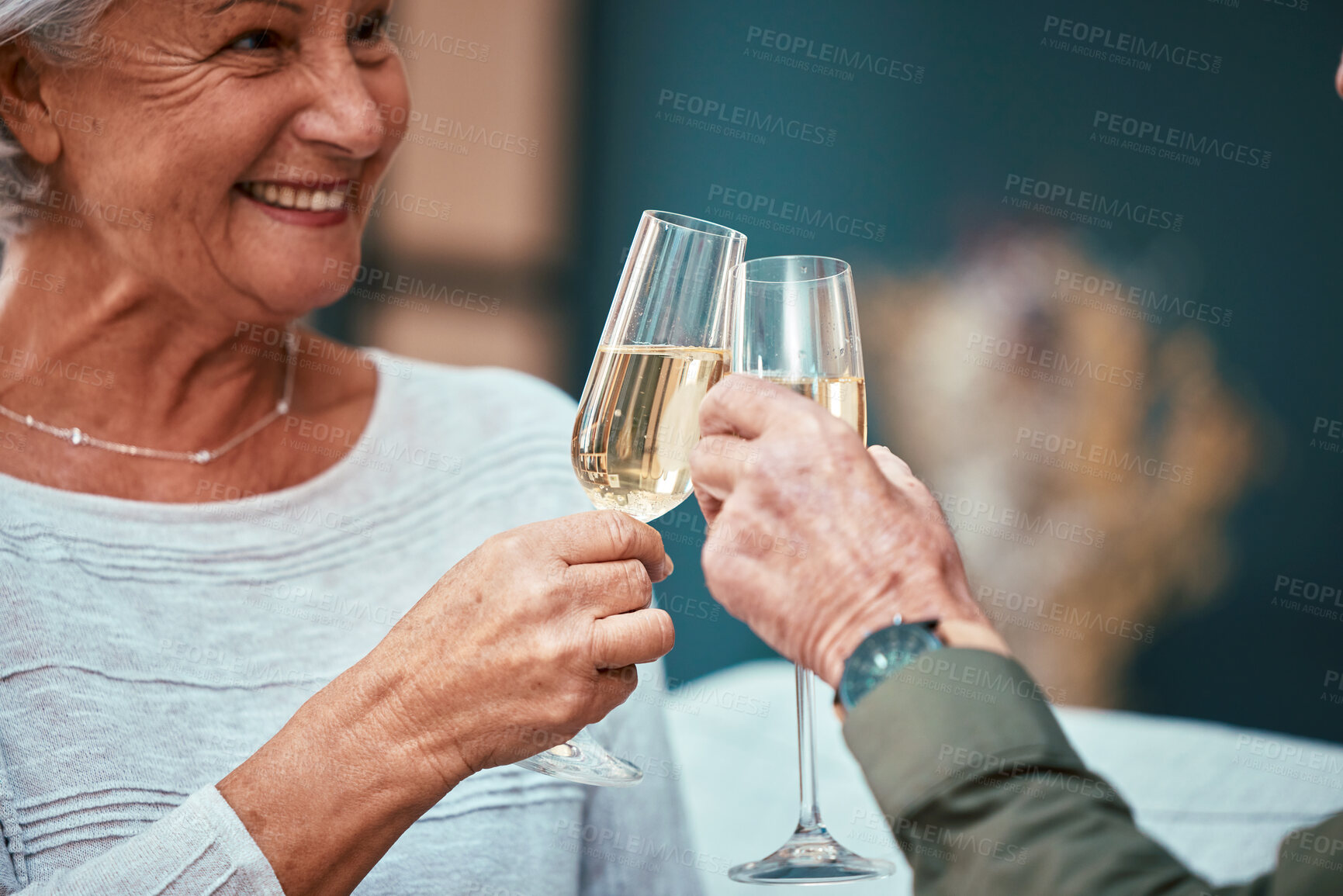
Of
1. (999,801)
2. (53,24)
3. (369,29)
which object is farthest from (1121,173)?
(999,801)

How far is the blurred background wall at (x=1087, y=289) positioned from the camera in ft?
11.2

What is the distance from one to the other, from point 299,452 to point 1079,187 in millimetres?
2949

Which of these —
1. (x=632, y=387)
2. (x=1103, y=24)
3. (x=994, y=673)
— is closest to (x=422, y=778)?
(x=632, y=387)

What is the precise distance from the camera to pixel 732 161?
4312mm

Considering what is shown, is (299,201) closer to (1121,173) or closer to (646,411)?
(646,411)

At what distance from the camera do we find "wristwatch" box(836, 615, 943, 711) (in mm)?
769

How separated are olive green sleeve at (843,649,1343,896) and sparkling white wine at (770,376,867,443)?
0.94ft

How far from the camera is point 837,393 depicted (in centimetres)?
99

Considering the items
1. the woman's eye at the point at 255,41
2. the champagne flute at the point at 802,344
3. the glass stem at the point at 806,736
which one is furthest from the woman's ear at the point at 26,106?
the glass stem at the point at 806,736

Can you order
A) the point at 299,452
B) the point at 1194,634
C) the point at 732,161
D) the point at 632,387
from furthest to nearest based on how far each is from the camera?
the point at 732,161
the point at 1194,634
the point at 299,452
the point at 632,387

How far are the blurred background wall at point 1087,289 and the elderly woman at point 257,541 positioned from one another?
2.30 metres

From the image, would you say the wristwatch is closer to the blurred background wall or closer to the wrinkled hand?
the wrinkled hand

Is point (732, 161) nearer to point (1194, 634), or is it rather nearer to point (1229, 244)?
point (1229, 244)

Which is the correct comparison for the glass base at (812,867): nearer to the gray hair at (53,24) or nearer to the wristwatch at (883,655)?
the wristwatch at (883,655)
